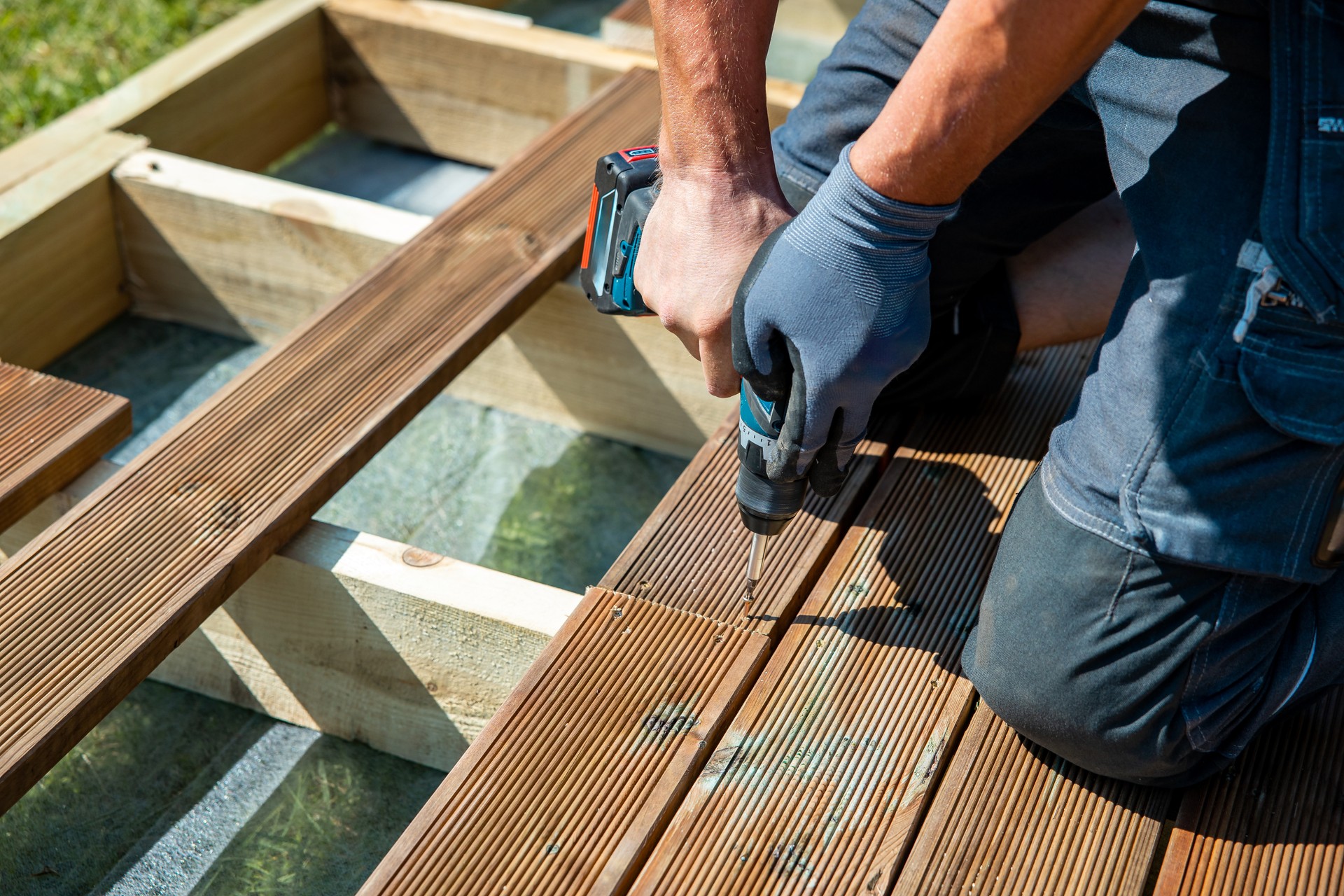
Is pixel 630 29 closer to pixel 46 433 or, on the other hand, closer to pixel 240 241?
pixel 240 241

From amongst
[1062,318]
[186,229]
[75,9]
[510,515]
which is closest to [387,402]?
[510,515]

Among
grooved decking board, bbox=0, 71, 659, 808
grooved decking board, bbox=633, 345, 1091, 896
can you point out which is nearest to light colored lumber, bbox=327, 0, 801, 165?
grooved decking board, bbox=0, 71, 659, 808

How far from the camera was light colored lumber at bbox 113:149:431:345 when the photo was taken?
7.39 ft

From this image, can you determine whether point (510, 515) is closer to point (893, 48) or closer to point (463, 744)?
point (463, 744)

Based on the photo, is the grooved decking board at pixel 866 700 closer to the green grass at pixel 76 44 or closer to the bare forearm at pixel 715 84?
the bare forearm at pixel 715 84

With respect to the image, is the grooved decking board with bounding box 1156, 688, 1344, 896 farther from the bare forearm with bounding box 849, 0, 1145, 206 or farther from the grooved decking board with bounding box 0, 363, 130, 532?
the grooved decking board with bounding box 0, 363, 130, 532

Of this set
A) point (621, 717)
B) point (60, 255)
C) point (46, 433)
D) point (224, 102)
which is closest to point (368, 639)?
point (621, 717)

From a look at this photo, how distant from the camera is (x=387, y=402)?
5.96ft

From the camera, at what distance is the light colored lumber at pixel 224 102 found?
2418 mm

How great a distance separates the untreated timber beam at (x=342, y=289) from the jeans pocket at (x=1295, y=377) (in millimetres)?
1086

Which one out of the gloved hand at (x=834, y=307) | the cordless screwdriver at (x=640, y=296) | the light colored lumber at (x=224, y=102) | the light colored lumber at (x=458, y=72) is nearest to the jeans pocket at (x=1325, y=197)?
the gloved hand at (x=834, y=307)

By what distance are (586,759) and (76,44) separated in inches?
114

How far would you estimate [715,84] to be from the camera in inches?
58.1

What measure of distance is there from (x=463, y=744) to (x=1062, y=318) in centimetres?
113
